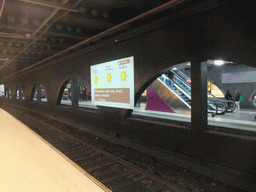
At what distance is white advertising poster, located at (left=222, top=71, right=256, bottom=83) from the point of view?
38.0ft

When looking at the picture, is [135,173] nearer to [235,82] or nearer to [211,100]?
[211,100]

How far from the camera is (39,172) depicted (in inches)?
138

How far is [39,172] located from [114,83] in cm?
359

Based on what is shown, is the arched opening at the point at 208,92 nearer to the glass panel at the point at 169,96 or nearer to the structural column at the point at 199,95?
the glass panel at the point at 169,96

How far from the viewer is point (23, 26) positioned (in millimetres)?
5629

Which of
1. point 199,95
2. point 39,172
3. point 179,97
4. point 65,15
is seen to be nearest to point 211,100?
point 179,97

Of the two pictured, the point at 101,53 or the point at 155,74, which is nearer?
the point at 155,74

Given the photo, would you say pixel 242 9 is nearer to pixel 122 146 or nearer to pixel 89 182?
pixel 89 182

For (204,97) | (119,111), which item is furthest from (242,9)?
(119,111)

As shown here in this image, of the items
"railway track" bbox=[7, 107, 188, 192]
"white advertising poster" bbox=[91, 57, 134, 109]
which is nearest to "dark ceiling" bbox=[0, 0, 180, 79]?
"white advertising poster" bbox=[91, 57, 134, 109]

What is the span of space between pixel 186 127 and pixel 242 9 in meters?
2.53

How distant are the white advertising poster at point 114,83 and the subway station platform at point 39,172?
2445mm

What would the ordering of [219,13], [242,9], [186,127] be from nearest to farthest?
1. [242,9]
2. [219,13]
3. [186,127]

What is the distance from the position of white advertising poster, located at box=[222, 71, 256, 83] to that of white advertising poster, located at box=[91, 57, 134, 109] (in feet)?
29.9
